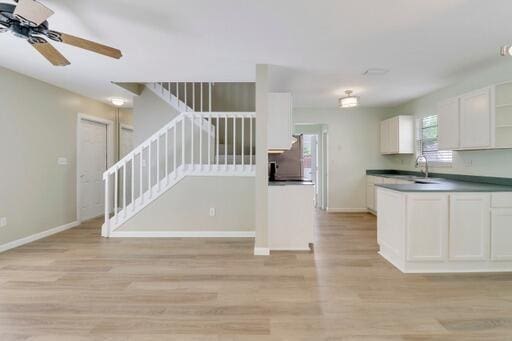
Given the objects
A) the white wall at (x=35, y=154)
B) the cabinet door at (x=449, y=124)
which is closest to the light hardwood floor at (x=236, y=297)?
the white wall at (x=35, y=154)

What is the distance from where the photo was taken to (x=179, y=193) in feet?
15.7

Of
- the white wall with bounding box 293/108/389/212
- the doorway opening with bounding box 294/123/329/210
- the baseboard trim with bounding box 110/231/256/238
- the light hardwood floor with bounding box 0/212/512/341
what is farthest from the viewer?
the doorway opening with bounding box 294/123/329/210

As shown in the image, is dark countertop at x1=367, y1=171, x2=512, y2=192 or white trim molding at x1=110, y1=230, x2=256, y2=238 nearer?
dark countertop at x1=367, y1=171, x2=512, y2=192

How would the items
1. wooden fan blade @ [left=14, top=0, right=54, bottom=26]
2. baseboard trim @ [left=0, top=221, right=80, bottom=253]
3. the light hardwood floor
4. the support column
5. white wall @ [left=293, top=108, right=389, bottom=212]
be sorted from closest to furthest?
1. wooden fan blade @ [left=14, top=0, right=54, bottom=26]
2. the light hardwood floor
3. the support column
4. baseboard trim @ [left=0, top=221, right=80, bottom=253]
5. white wall @ [left=293, top=108, right=389, bottom=212]

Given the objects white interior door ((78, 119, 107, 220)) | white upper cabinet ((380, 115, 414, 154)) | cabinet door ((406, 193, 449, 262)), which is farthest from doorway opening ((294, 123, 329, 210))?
white interior door ((78, 119, 107, 220))

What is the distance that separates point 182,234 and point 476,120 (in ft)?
14.6

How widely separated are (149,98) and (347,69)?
373 centimetres

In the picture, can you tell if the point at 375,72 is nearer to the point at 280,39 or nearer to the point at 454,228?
the point at 280,39

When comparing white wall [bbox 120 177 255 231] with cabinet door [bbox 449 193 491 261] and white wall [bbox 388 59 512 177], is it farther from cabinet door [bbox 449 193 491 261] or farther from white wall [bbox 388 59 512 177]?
white wall [bbox 388 59 512 177]

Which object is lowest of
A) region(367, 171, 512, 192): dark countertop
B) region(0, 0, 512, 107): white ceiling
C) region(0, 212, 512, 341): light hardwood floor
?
region(0, 212, 512, 341): light hardwood floor

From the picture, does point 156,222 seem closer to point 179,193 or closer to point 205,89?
point 179,193

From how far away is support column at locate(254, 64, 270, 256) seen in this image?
383cm

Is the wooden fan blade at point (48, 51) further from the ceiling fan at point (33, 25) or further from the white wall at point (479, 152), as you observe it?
the white wall at point (479, 152)

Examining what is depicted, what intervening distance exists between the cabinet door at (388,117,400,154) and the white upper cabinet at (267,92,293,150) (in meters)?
3.11
